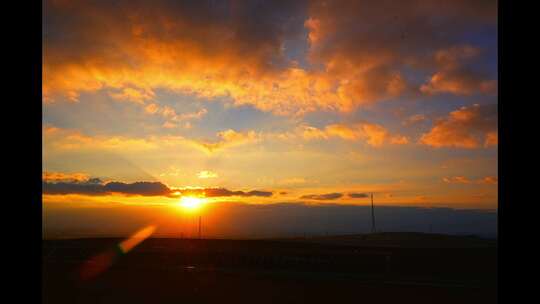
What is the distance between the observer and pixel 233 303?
17.9 meters

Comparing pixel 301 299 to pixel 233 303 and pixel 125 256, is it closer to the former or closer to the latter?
pixel 233 303

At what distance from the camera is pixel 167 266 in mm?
29406

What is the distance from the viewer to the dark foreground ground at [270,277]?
63.0 feet

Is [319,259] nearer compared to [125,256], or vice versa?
[319,259]

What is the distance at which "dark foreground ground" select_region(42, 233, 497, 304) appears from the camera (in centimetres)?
1920

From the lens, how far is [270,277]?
24.9 m
